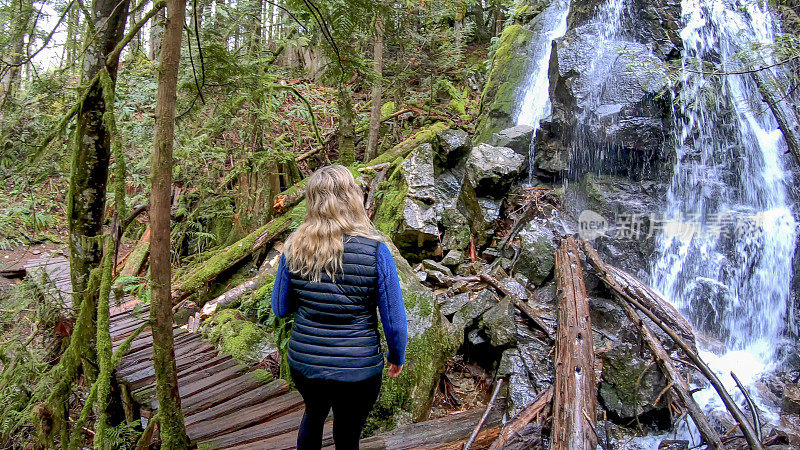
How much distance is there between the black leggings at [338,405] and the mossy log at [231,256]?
4318mm

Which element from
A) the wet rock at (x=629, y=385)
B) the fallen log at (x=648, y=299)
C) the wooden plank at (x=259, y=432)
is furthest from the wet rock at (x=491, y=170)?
the wooden plank at (x=259, y=432)

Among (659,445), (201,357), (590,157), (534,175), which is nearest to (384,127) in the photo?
(534,175)

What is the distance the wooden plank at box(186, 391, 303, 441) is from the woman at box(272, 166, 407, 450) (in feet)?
4.43

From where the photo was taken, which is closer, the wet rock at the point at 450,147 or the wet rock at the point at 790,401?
the wet rock at the point at 790,401

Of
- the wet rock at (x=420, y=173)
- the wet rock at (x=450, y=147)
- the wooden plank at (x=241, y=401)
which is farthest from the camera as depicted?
the wet rock at (x=450, y=147)

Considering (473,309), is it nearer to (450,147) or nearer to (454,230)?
(454,230)

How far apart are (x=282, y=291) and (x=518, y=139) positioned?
7373 mm

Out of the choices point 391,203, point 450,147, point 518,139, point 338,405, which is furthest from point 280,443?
point 518,139

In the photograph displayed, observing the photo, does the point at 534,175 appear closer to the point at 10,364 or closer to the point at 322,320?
the point at 322,320

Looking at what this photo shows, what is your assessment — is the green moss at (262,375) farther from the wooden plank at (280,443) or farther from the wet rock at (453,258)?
the wet rock at (453,258)

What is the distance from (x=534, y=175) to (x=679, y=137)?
8.31ft

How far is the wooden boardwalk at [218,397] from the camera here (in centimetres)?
356

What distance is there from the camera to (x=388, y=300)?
2.59m

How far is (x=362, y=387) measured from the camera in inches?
102
